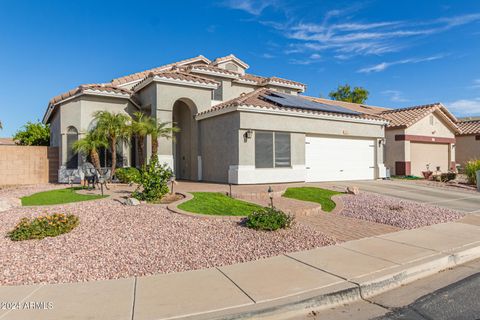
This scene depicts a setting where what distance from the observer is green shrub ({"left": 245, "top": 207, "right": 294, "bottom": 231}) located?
23.6 feet

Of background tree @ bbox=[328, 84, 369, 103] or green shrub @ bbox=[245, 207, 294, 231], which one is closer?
green shrub @ bbox=[245, 207, 294, 231]

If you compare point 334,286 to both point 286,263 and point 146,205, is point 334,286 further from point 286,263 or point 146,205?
point 146,205

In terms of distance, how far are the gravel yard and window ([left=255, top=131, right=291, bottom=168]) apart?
14.3 ft

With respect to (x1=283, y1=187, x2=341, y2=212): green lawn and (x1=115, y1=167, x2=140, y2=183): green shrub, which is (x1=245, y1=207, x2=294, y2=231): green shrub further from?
(x1=115, y1=167, x2=140, y2=183): green shrub

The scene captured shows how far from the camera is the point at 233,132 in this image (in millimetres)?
14500

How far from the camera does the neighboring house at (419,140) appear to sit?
21.5 meters

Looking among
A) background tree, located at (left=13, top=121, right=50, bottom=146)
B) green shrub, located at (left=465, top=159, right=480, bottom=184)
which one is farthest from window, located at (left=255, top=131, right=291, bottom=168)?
background tree, located at (left=13, top=121, right=50, bottom=146)

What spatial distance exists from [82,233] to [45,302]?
293cm

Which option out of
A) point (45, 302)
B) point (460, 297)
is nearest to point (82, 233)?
point (45, 302)

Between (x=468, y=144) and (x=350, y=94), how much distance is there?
2459 cm

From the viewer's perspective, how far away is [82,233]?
22.4 ft

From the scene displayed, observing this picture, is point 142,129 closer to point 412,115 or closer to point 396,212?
point 396,212

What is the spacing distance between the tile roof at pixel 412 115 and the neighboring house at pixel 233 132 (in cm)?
350

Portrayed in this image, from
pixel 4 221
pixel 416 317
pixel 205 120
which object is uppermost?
pixel 205 120
